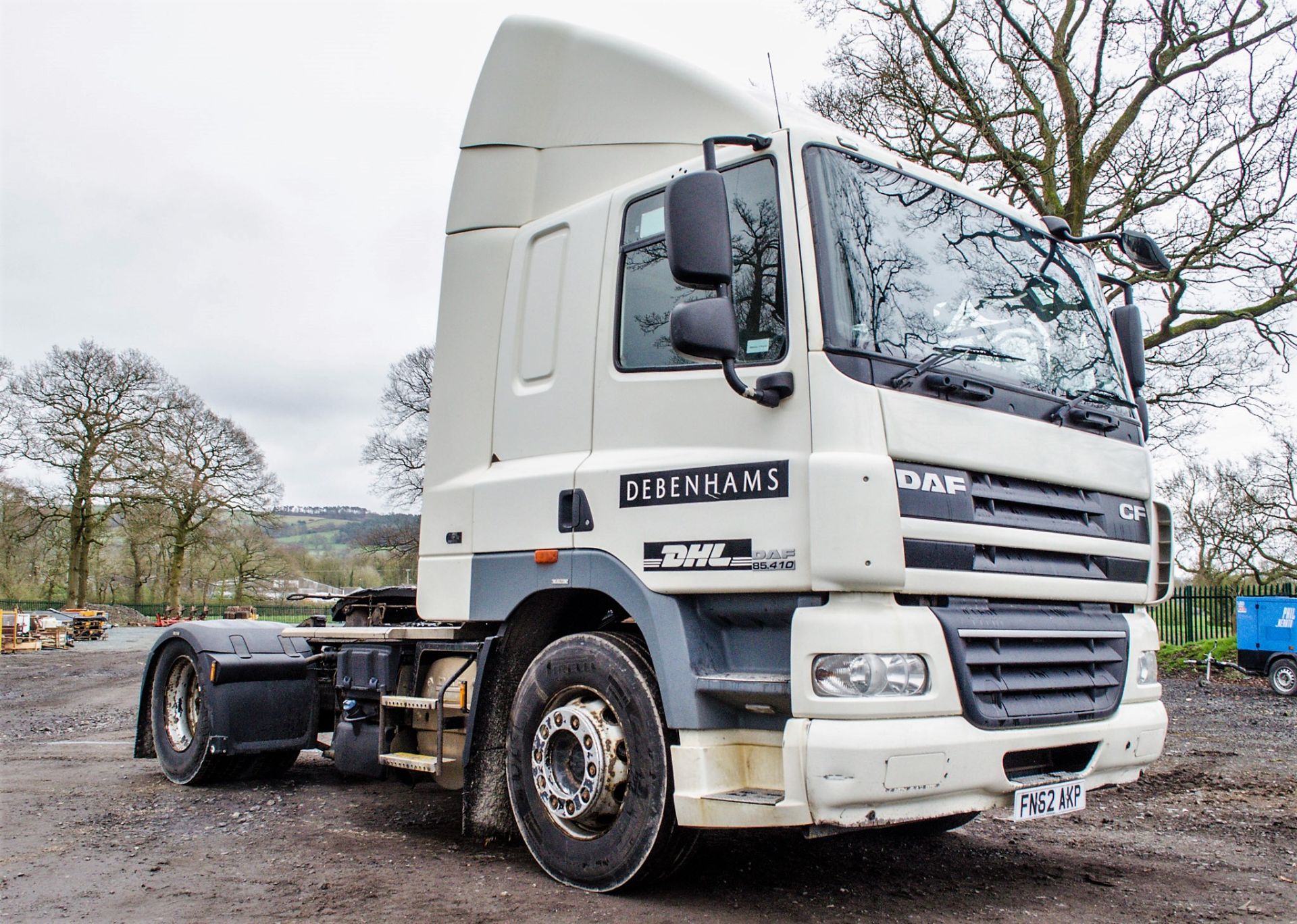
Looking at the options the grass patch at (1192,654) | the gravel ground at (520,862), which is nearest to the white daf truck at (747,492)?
the gravel ground at (520,862)

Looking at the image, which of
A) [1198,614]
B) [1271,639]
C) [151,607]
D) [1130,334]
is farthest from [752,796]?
[151,607]

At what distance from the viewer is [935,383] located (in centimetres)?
420

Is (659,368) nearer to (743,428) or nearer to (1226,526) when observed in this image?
(743,428)

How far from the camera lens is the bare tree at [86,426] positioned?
4066cm

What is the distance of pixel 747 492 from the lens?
4.18m

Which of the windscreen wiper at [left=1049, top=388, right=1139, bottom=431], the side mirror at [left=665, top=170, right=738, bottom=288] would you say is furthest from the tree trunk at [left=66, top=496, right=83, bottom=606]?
the windscreen wiper at [left=1049, top=388, right=1139, bottom=431]

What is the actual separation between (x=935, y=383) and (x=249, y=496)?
44.7 meters

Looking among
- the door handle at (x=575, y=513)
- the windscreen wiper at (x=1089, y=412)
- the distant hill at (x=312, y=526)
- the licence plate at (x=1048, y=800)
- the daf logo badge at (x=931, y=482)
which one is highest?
the distant hill at (x=312, y=526)

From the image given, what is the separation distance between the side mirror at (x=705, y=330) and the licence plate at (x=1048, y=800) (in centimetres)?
199

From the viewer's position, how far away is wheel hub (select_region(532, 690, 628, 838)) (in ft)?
14.6

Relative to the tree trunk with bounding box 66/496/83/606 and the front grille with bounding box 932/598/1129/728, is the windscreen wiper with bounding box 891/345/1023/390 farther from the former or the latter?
the tree trunk with bounding box 66/496/83/606

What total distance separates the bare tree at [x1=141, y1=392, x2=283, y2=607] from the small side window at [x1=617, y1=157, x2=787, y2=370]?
41.9 metres

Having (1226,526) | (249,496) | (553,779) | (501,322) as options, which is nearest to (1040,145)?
(501,322)

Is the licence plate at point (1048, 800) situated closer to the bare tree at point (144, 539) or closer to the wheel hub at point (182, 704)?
the wheel hub at point (182, 704)
